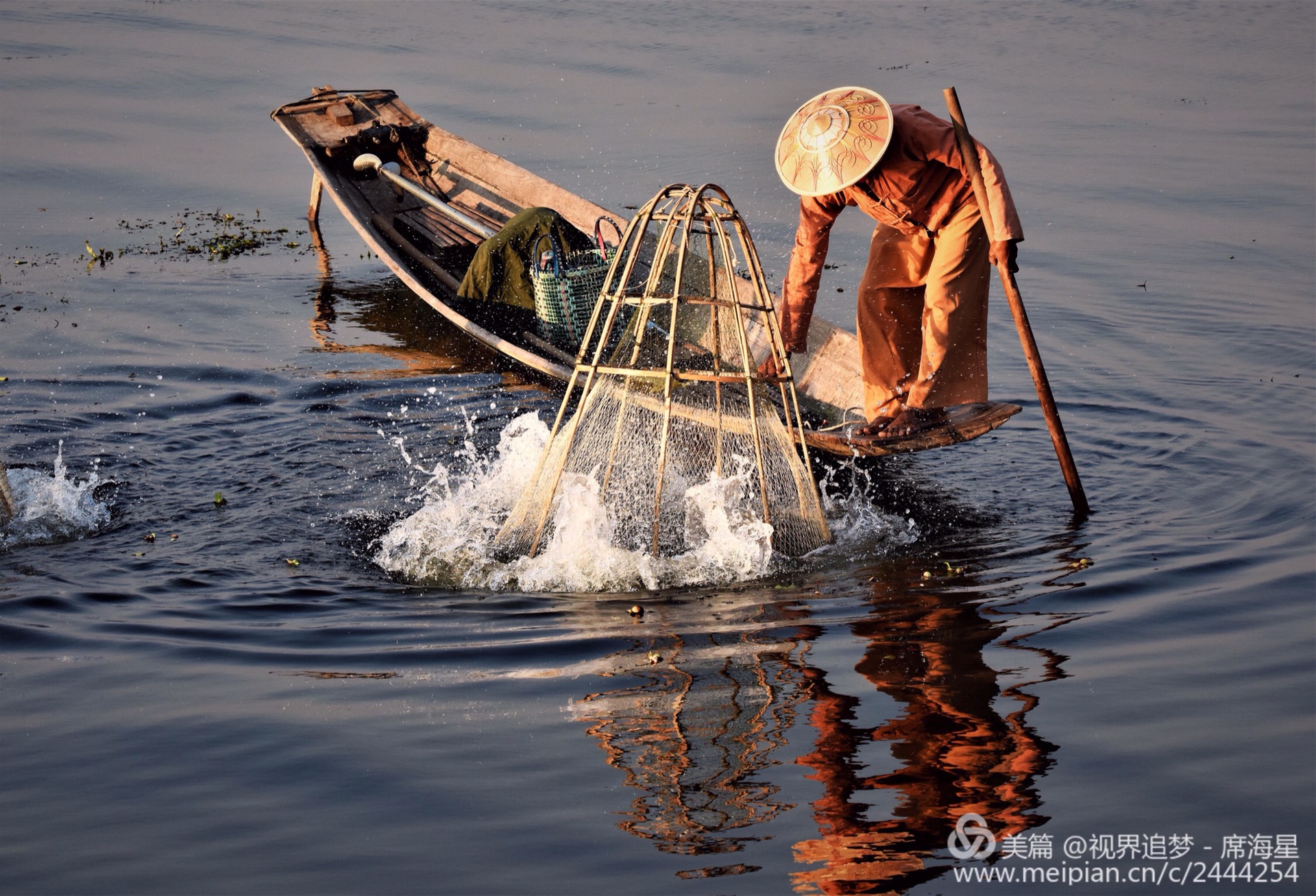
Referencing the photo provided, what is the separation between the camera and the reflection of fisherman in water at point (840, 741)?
115 inches

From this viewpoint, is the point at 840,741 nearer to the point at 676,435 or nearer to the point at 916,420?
the point at 676,435

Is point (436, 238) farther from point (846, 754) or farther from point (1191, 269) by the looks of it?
point (846, 754)

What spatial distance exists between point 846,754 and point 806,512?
57.6 inches

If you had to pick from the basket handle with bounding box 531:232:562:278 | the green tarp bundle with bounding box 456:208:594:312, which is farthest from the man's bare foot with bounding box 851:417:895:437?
the green tarp bundle with bounding box 456:208:594:312

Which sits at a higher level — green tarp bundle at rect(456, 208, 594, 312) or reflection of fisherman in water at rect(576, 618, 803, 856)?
green tarp bundle at rect(456, 208, 594, 312)

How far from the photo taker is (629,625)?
13.3 ft

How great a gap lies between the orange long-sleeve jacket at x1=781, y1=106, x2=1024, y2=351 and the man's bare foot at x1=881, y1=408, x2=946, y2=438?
1.75 ft

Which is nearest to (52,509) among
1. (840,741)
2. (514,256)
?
(514,256)

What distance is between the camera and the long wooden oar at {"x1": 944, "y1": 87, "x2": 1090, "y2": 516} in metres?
4.59

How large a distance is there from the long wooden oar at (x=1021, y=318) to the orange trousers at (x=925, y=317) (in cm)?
21

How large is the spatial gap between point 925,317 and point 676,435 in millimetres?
1236

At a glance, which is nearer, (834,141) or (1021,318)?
(834,141)

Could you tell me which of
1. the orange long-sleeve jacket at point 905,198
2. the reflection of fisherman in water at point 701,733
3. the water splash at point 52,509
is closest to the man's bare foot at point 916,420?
the orange long-sleeve jacket at point 905,198

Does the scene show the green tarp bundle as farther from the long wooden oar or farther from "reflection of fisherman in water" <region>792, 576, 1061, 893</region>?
"reflection of fisherman in water" <region>792, 576, 1061, 893</region>
